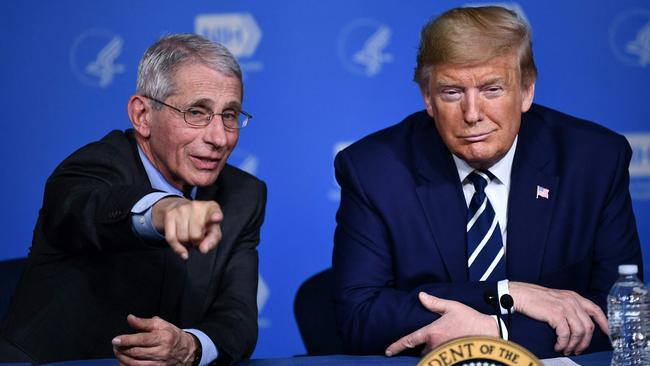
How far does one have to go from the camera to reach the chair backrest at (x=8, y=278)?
9.50 ft

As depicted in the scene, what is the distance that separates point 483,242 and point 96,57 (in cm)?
179

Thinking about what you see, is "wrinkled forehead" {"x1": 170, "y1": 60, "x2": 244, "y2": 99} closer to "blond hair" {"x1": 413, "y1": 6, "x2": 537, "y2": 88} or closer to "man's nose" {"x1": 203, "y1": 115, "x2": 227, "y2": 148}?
"man's nose" {"x1": 203, "y1": 115, "x2": 227, "y2": 148}

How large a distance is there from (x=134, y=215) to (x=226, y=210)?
76 cm

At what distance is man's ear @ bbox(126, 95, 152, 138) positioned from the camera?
8.87ft

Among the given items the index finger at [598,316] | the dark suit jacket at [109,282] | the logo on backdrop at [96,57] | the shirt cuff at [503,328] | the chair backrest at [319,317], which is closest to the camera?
the shirt cuff at [503,328]

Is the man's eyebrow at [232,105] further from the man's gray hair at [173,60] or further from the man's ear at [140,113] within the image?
the man's ear at [140,113]

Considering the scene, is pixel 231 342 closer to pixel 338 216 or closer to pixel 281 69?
pixel 338 216

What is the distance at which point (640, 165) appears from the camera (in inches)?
Answer: 139

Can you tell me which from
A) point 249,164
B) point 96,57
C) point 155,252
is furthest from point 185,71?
point 96,57

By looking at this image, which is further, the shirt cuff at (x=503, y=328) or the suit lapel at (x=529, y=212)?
the suit lapel at (x=529, y=212)

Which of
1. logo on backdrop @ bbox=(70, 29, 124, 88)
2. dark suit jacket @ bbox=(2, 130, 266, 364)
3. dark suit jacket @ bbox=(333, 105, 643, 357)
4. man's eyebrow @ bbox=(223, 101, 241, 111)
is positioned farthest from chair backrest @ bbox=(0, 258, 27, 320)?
dark suit jacket @ bbox=(333, 105, 643, 357)

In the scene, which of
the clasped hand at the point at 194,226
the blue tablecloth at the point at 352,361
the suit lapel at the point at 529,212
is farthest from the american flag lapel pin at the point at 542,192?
the clasped hand at the point at 194,226

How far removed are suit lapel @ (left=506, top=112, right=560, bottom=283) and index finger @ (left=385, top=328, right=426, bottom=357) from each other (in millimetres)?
463

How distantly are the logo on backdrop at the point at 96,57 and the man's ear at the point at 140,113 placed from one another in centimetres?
98
